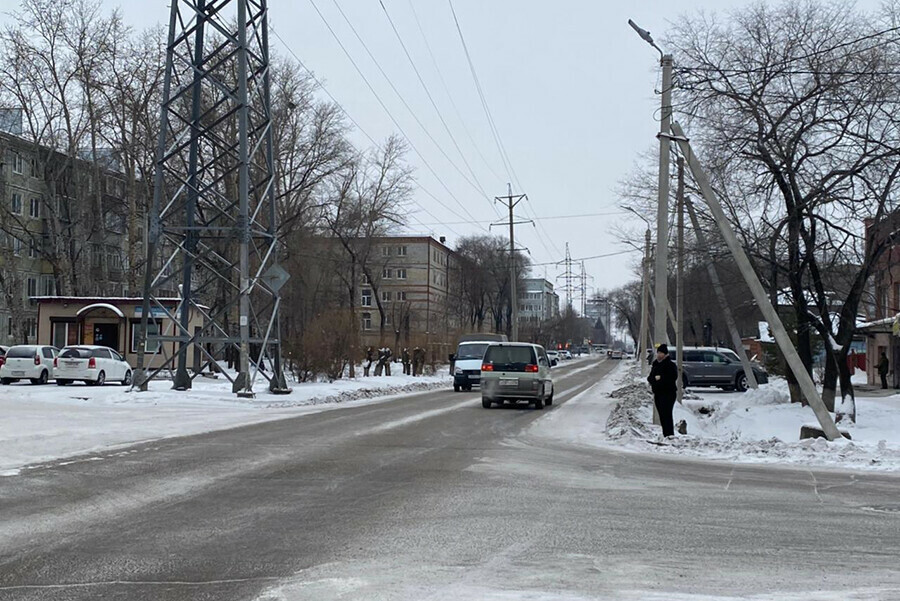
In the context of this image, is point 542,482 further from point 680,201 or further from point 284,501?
point 680,201

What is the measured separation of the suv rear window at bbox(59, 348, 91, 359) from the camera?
33.8m

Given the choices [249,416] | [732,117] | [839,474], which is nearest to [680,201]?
[732,117]

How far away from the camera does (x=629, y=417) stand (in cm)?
2100

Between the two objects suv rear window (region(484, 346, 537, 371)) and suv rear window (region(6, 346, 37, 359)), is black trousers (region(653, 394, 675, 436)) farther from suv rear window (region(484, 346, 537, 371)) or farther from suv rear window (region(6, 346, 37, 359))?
suv rear window (region(6, 346, 37, 359))

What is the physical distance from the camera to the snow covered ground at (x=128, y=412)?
14.9m

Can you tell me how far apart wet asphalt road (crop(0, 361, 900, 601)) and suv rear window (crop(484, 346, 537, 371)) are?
11683mm

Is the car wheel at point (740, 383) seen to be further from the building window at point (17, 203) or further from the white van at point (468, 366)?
the building window at point (17, 203)

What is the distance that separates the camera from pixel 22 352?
34531 millimetres

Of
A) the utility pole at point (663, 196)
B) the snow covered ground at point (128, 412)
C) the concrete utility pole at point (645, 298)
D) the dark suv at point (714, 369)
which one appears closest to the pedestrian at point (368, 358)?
the snow covered ground at point (128, 412)

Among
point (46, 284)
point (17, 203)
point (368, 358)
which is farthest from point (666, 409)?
point (46, 284)

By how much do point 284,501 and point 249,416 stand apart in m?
12.8

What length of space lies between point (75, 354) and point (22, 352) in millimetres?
2339

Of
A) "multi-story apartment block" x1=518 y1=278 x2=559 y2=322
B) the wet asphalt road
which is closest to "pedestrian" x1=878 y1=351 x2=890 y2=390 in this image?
the wet asphalt road

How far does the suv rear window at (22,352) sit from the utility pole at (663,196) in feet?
78.1
